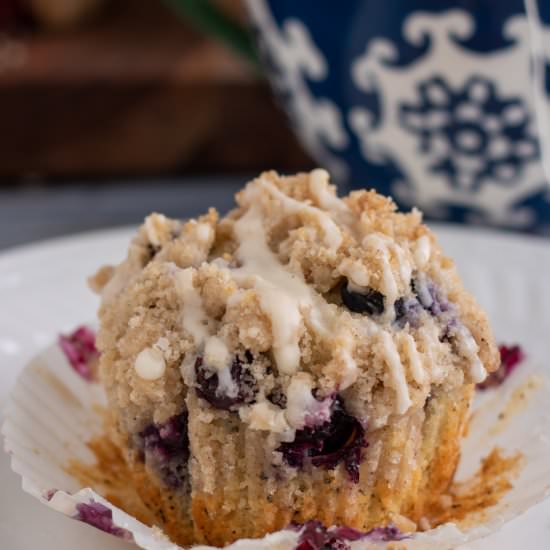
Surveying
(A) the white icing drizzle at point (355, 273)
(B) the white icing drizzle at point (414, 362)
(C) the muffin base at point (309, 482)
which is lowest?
(C) the muffin base at point (309, 482)

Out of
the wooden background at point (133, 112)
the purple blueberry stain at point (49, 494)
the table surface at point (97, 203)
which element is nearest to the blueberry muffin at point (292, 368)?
the purple blueberry stain at point (49, 494)

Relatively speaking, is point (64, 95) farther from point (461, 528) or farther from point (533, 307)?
point (461, 528)

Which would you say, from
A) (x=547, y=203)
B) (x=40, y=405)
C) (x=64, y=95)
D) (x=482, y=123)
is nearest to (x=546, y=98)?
(x=482, y=123)

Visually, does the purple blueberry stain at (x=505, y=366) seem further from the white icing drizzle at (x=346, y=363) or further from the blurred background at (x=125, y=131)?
the blurred background at (x=125, y=131)

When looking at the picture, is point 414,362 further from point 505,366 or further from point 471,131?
point 471,131

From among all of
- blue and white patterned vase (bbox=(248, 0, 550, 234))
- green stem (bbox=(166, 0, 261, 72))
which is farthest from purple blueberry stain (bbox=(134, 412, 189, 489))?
green stem (bbox=(166, 0, 261, 72))

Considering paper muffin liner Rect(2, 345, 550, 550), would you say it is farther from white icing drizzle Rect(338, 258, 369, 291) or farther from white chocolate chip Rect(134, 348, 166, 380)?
white icing drizzle Rect(338, 258, 369, 291)

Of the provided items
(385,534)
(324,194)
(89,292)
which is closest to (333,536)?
(385,534)
